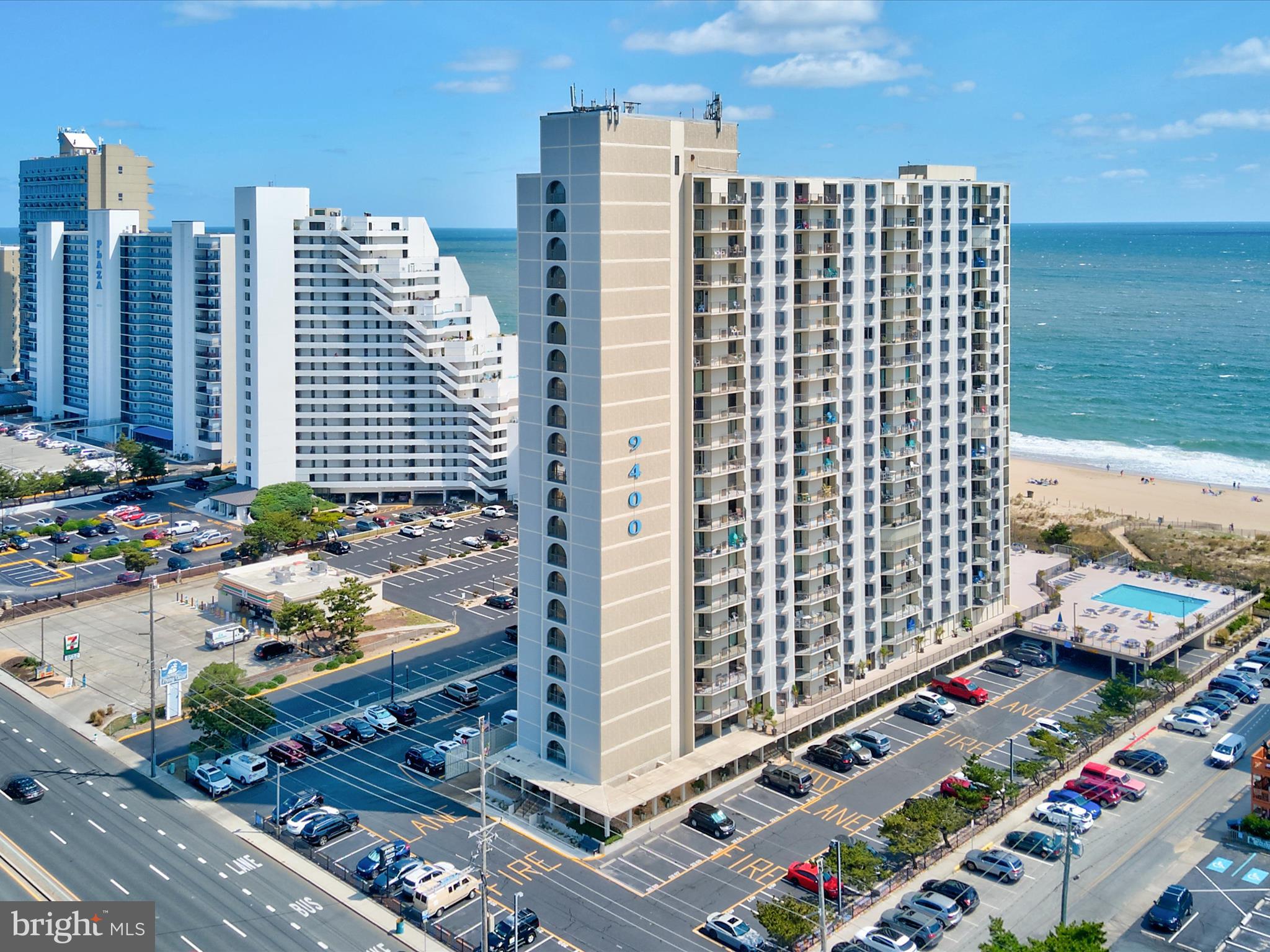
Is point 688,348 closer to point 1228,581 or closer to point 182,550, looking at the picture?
point 1228,581

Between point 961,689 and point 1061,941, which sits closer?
point 1061,941

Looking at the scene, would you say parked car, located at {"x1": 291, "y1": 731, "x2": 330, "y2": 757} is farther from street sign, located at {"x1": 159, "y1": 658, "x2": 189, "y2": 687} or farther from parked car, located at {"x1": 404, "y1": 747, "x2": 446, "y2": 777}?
street sign, located at {"x1": 159, "y1": 658, "x2": 189, "y2": 687}

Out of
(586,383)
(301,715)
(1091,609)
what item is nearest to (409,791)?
(301,715)

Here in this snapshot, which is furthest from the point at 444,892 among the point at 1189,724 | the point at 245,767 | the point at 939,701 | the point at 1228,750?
the point at 1189,724

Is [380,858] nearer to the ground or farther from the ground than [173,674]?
nearer to the ground

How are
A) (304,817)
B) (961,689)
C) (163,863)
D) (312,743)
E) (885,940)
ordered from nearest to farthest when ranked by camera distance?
(885,940)
(163,863)
(304,817)
(312,743)
(961,689)

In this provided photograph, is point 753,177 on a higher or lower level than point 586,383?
higher

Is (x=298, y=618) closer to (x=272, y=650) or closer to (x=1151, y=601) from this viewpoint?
(x=272, y=650)
